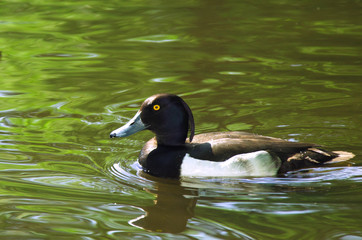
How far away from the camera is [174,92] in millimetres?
9531

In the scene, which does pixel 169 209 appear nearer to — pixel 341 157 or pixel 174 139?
pixel 174 139

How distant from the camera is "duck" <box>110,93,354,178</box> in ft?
22.1

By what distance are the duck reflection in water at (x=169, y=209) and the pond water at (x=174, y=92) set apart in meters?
0.02

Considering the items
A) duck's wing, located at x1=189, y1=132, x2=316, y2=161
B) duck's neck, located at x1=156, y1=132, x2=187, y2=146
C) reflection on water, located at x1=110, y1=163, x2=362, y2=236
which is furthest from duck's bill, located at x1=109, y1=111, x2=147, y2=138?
duck's wing, located at x1=189, y1=132, x2=316, y2=161

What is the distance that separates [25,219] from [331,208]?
250 cm

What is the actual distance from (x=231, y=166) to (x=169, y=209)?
40.4 inches

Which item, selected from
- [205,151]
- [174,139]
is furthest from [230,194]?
[174,139]

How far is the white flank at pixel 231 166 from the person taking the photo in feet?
22.0

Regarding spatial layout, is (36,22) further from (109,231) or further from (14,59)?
(109,231)

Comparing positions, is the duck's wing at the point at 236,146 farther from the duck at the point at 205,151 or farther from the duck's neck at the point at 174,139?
the duck's neck at the point at 174,139

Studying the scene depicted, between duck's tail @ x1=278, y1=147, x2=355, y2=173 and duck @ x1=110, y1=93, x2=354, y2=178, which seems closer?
duck @ x1=110, y1=93, x2=354, y2=178

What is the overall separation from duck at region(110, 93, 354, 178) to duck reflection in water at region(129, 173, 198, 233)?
251mm

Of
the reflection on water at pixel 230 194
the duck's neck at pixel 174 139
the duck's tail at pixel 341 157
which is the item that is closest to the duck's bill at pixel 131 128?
the duck's neck at pixel 174 139

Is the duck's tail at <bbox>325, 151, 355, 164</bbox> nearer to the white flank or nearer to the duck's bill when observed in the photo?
the white flank
